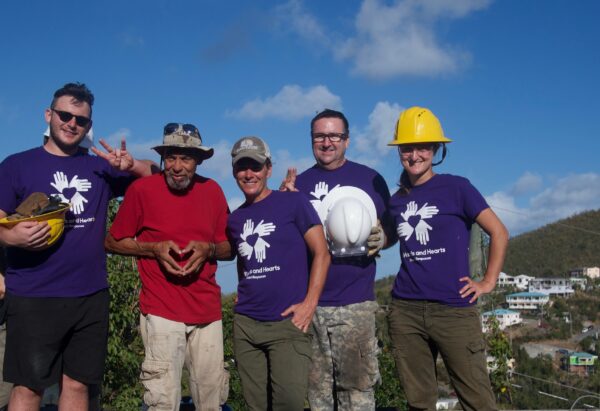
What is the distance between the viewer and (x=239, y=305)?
480cm

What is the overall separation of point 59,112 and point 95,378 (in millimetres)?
1878

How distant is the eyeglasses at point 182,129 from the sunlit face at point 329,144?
98 centimetres

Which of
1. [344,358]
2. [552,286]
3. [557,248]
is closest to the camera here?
[344,358]

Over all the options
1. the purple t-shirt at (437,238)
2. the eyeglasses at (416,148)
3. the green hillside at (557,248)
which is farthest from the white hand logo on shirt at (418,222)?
the green hillside at (557,248)

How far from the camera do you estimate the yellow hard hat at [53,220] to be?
436cm

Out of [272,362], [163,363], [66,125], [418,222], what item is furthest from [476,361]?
[66,125]

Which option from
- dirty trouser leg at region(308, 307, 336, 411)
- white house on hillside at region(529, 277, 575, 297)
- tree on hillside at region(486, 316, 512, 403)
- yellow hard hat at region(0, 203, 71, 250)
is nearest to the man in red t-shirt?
yellow hard hat at region(0, 203, 71, 250)

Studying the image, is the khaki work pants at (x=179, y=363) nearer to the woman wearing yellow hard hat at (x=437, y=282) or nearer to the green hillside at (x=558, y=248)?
the woman wearing yellow hard hat at (x=437, y=282)

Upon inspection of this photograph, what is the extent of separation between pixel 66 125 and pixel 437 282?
284 cm

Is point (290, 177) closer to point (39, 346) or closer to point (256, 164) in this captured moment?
A: point (256, 164)

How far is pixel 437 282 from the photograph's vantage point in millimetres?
4906

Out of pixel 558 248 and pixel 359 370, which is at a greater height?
pixel 558 248

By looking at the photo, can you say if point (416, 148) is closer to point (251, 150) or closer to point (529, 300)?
point (251, 150)

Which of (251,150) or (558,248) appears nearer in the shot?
(251,150)
